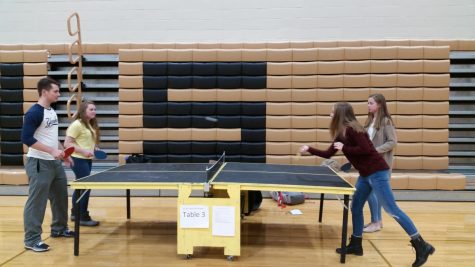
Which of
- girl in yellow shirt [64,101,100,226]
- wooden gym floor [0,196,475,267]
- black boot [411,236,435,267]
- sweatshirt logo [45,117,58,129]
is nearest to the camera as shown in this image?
black boot [411,236,435,267]

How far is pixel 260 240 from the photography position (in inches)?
171

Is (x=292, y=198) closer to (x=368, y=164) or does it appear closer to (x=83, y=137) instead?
(x=368, y=164)

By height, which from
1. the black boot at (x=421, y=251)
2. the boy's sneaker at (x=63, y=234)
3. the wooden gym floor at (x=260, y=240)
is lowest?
the wooden gym floor at (x=260, y=240)

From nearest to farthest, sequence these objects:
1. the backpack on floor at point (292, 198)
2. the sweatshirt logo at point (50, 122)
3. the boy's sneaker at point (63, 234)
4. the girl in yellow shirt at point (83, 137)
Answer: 1. the sweatshirt logo at point (50, 122)
2. the boy's sneaker at point (63, 234)
3. the girl in yellow shirt at point (83, 137)
4. the backpack on floor at point (292, 198)

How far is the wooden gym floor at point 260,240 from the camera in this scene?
3713 mm

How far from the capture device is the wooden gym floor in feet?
12.2

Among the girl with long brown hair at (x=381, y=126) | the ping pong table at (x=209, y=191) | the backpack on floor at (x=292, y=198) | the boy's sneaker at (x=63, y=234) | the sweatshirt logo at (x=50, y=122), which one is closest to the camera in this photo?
the ping pong table at (x=209, y=191)

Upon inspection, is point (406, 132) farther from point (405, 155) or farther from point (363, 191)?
point (363, 191)

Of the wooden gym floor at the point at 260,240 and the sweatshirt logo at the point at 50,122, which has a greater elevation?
the sweatshirt logo at the point at 50,122

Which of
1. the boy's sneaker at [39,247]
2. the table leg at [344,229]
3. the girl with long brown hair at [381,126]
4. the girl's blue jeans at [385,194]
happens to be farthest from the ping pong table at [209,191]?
the girl with long brown hair at [381,126]

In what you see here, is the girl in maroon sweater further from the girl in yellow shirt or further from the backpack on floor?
the girl in yellow shirt

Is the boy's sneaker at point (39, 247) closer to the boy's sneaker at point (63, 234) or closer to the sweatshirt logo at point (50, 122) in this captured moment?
the boy's sneaker at point (63, 234)

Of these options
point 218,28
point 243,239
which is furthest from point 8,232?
point 218,28

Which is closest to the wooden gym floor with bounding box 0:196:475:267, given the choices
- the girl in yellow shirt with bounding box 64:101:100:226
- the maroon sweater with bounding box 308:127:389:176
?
the girl in yellow shirt with bounding box 64:101:100:226
